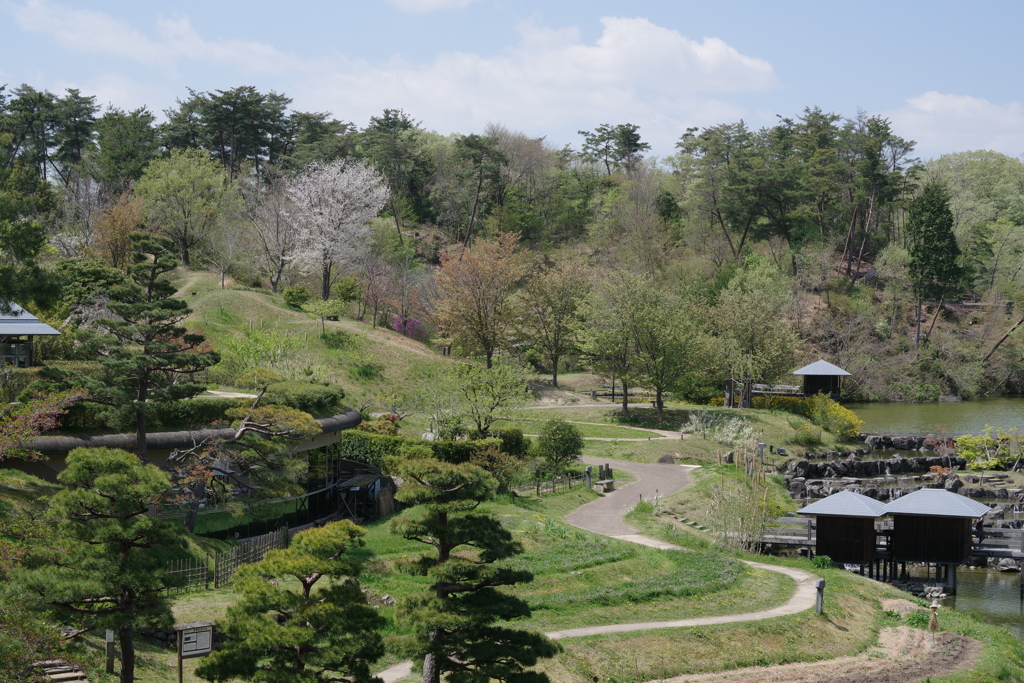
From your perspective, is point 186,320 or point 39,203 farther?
point 39,203

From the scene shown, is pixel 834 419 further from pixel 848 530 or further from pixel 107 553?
pixel 107 553

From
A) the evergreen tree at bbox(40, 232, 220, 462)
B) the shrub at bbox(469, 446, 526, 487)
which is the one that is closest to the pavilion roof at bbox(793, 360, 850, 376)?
the shrub at bbox(469, 446, 526, 487)

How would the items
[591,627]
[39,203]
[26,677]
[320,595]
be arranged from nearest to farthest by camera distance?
[26,677]
[320,595]
[591,627]
[39,203]

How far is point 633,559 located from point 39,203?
4749cm

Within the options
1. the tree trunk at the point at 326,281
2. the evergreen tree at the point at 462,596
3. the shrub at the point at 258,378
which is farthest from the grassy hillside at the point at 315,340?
the evergreen tree at the point at 462,596

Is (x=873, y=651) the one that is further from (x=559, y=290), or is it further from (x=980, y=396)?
(x=980, y=396)

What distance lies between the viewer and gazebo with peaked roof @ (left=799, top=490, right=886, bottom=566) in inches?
1136

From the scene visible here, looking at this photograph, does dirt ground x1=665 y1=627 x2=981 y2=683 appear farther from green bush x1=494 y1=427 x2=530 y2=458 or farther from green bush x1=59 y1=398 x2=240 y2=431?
green bush x1=494 y1=427 x2=530 y2=458

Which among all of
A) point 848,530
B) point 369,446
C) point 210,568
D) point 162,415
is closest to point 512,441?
point 369,446

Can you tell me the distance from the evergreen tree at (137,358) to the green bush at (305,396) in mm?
4408

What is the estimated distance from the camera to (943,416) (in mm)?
60094

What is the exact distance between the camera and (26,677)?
452 inches

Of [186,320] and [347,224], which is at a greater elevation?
[347,224]

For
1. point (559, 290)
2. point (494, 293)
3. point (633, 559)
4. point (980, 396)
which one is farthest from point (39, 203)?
point (980, 396)
